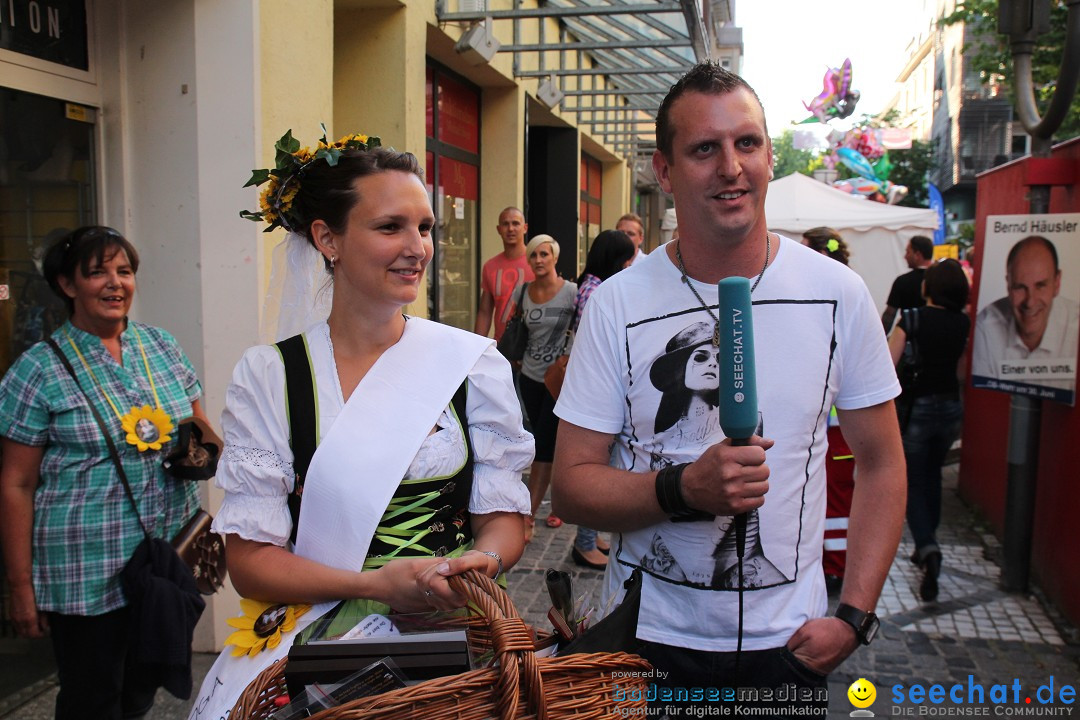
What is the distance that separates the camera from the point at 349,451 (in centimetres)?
192

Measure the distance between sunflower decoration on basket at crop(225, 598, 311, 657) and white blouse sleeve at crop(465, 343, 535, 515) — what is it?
0.46 m

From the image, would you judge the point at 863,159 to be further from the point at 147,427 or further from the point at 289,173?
the point at 289,173

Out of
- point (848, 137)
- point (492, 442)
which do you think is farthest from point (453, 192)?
point (848, 137)

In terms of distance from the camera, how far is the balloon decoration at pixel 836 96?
4044cm

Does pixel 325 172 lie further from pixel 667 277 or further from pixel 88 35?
pixel 88 35

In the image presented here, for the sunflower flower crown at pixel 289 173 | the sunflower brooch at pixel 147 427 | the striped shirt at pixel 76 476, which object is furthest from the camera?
the sunflower brooch at pixel 147 427

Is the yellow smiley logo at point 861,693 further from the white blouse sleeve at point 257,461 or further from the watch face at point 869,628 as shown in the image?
the white blouse sleeve at point 257,461

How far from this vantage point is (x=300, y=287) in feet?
7.79

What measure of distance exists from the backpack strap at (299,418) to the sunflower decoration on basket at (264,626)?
0.48ft

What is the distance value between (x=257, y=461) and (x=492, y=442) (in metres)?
0.52

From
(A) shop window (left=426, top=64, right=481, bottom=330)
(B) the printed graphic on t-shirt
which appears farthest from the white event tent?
(B) the printed graphic on t-shirt

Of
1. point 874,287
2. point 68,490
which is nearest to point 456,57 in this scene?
point 68,490

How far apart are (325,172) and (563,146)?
11128 mm
